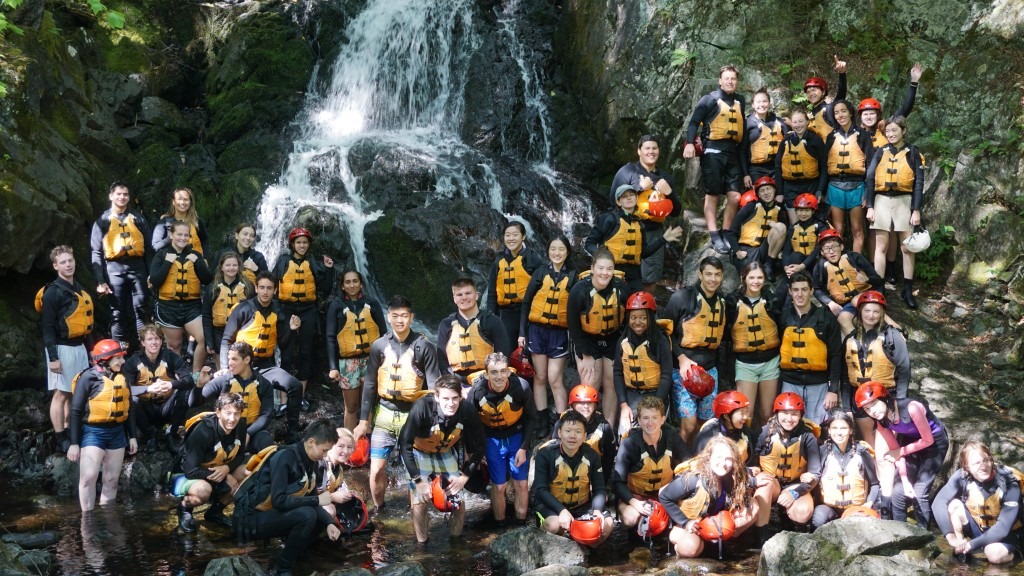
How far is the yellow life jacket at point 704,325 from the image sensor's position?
7961mm

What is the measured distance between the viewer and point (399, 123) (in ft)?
48.3

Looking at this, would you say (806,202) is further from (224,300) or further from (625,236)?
(224,300)

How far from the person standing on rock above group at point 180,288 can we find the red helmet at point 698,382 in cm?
477

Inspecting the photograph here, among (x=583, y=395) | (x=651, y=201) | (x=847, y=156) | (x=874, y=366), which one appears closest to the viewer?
(x=583, y=395)

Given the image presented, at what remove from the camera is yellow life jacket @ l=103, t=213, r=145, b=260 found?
30.9ft

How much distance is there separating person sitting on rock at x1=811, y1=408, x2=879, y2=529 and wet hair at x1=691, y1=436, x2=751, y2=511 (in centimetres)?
68

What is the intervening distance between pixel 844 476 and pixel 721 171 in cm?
413

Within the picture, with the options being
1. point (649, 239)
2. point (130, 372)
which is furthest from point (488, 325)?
point (130, 372)

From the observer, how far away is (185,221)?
367 inches

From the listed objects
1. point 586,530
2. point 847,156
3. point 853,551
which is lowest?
point 853,551

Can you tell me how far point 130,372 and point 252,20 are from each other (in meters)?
9.58

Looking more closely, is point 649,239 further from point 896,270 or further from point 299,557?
point 299,557

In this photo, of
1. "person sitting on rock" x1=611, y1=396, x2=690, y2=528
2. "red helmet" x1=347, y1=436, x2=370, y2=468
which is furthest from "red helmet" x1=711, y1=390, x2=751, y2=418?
"red helmet" x1=347, y1=436, x2=370, y2=468

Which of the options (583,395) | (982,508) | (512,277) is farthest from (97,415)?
(982,508)
